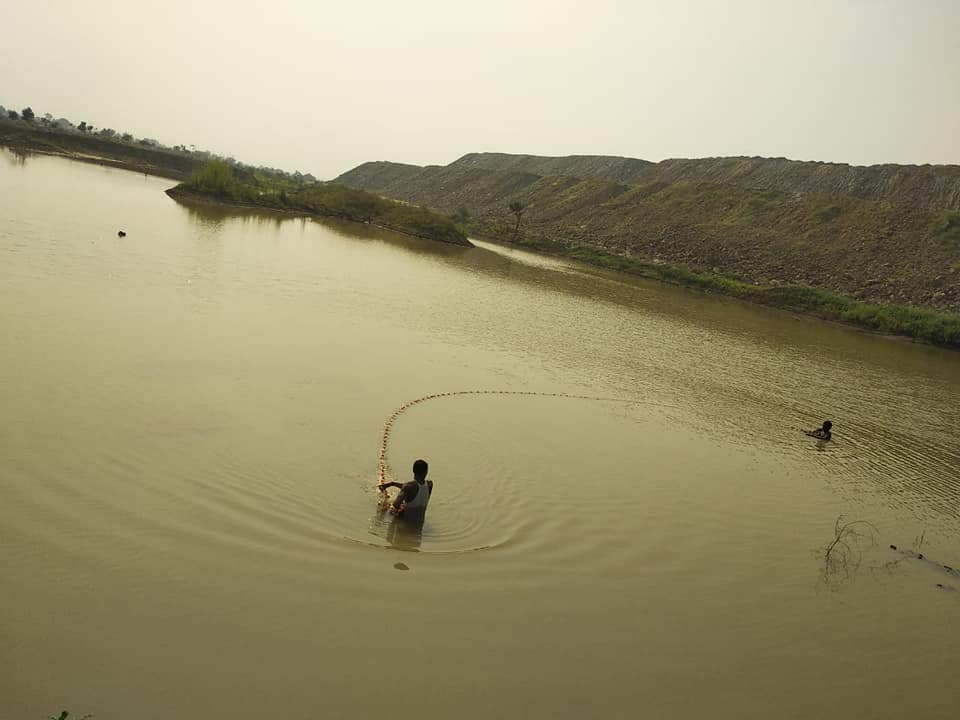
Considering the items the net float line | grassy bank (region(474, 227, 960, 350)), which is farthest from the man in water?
grassy bank (region(474, 227, 960, 350))

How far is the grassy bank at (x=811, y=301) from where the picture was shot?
43000mm

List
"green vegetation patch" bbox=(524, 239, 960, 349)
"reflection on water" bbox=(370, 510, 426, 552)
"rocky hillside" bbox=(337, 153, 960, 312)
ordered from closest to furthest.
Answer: "reflection on water" bbox=(370, 510, 426, 552) < "green vegetation patch" bbox=(524, 239, 960, 349) < "rocky hillside" bbox=(337, 153, 960, 312)

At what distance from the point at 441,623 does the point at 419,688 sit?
3.06 feet

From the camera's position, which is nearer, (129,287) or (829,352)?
(129,287)

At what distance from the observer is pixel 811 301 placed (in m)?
50.4

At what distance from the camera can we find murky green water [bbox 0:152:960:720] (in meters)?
5.62

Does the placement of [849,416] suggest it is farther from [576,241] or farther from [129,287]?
[576,241]

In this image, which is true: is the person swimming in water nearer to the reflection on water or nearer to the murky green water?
the murky green water

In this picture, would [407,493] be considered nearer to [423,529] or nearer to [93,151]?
[423,529]

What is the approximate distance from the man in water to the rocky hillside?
5256cm

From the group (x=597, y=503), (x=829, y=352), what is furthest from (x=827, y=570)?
(x=829, y=352)

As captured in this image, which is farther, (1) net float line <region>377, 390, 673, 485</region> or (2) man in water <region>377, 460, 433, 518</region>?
(1) net float line <region>377, 390, 673, 485</region>

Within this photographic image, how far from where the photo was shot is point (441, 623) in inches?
255

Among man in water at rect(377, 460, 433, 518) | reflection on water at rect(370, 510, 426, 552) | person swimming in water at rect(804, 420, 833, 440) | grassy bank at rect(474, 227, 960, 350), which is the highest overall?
grassy bank at rect(474, 227, 960, 350)
